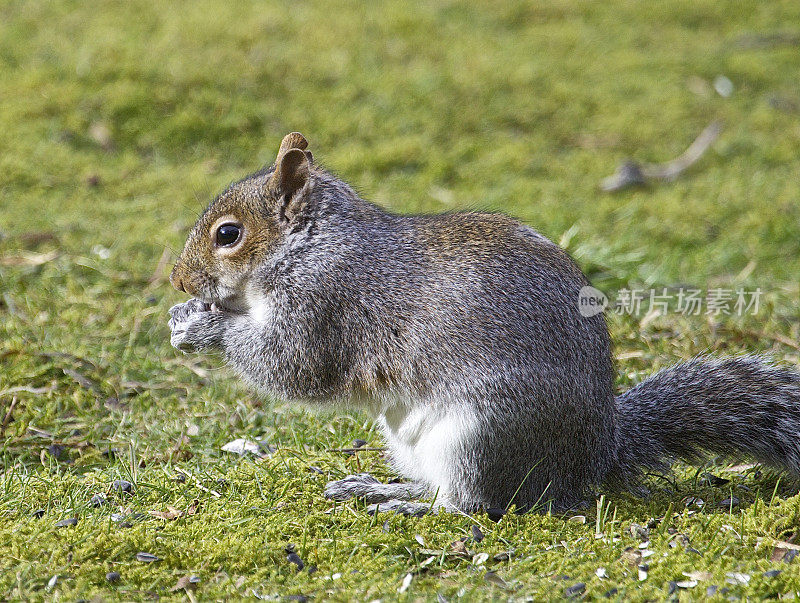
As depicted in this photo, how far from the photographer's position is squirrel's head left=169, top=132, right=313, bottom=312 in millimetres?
3316

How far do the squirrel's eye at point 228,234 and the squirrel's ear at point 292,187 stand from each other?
17 cm

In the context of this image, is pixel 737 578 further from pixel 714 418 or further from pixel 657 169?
pixel 657 169

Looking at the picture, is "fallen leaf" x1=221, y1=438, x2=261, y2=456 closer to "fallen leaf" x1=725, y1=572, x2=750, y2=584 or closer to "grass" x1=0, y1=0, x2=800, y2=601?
"grass" x1=0, y1=0, x2=800, y2=601

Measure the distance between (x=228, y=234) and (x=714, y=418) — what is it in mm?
1727

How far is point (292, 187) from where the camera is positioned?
3.34 m

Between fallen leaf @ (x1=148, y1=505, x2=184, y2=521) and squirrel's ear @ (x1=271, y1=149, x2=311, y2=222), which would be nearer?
fallen leaf @ (x1=148, y1=505, x2=184, y2=521)

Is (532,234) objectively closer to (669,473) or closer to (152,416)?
(669,473)

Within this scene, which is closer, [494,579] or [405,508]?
[494,579]

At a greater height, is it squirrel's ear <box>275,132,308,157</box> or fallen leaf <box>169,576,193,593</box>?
squirrel's ear <box>275,132,308,157</box>

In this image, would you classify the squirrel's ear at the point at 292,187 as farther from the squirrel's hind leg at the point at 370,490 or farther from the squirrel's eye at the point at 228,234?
the squirrel's hind leg at the point at 370,490

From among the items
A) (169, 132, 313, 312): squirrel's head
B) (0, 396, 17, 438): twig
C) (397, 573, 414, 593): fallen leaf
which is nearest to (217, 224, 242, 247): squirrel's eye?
(169, 132, 313, 312): squirrel's head

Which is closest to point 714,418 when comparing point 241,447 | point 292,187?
point 292,187

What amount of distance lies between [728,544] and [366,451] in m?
1.38

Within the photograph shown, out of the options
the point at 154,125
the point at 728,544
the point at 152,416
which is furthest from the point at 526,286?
the point at 154,125
